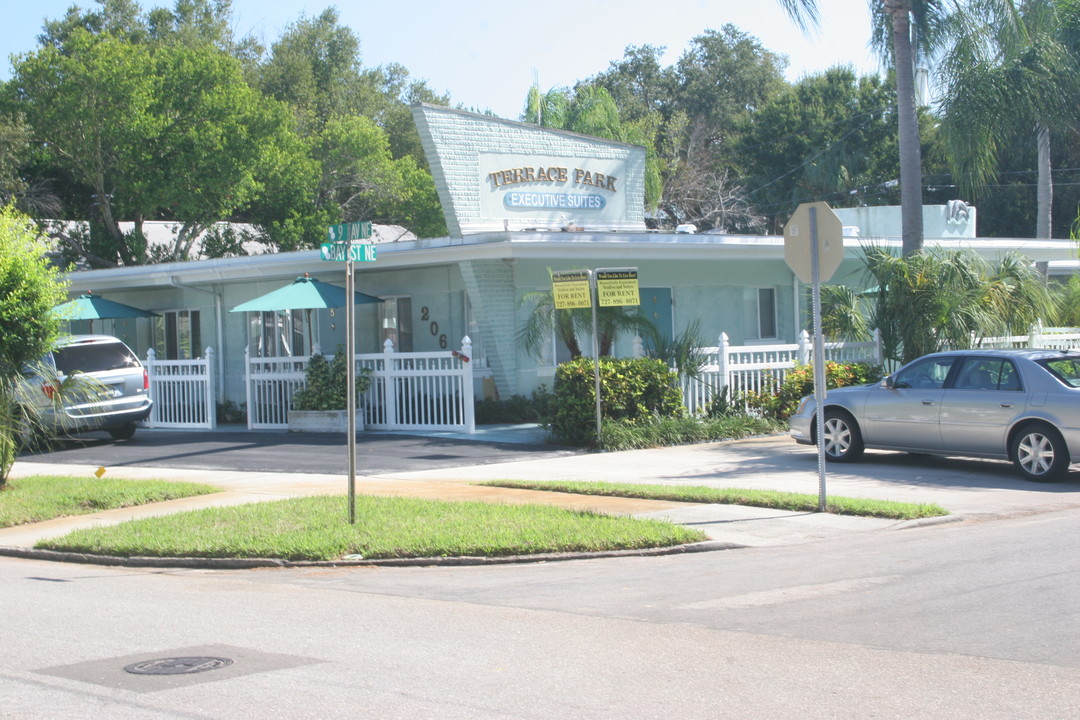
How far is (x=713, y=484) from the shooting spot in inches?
531

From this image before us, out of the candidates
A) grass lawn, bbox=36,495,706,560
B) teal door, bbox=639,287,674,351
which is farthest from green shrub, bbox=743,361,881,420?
grass lawn, bbox=36,495,706,560

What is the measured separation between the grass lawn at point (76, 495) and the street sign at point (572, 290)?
5929 millimetres

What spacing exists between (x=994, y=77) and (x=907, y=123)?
193 cm

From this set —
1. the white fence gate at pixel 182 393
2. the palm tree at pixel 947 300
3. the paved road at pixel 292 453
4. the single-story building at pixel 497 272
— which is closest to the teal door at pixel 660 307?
the single-story building at pixel 497 272

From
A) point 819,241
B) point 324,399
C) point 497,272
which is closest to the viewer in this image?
point 819,241

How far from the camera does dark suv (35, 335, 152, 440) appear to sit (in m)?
19.5

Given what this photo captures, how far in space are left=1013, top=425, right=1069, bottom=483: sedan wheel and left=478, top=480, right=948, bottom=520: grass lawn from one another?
87.5 inches

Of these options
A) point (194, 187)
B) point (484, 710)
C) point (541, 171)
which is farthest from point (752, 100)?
point (484, 710)

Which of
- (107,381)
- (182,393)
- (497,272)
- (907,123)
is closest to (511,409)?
(497,272)

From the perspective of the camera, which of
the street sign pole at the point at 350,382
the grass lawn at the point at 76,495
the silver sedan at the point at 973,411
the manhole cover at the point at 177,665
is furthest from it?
the silver sedan at the point at 973,411

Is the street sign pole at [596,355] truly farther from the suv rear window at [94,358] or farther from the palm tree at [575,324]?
the suv rear window at [94,358]

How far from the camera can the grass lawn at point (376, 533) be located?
9977mm

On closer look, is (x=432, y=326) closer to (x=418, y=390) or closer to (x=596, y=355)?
(x=418, y=390)

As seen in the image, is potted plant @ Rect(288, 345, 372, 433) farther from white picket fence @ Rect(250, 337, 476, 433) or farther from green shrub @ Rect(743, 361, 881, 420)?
green shrub @ Rect(743, 361, 881, 420)
